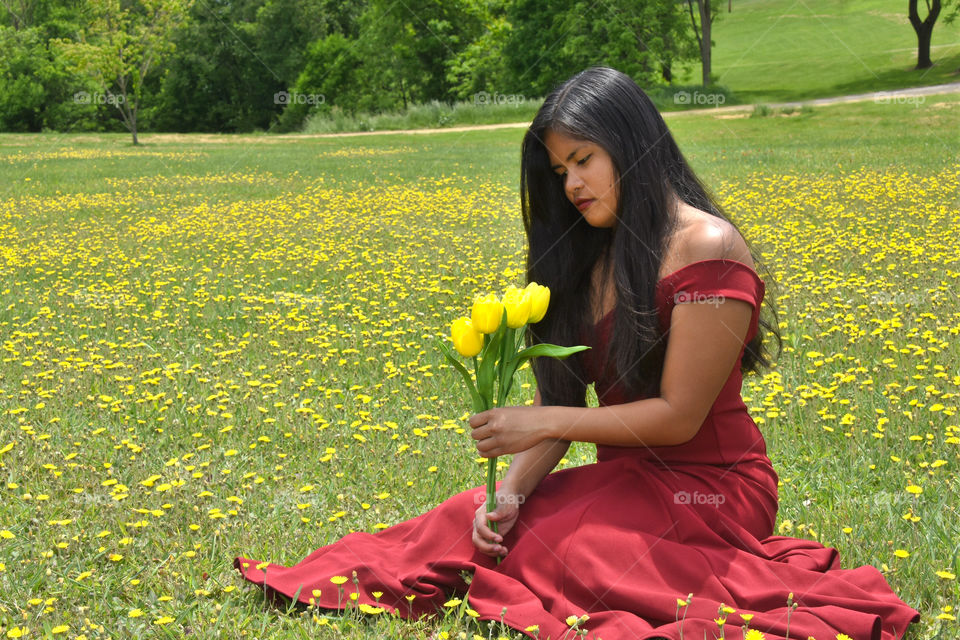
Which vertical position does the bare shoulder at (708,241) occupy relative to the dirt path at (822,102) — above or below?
above

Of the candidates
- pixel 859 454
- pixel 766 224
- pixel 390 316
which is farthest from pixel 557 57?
pixel 859 454

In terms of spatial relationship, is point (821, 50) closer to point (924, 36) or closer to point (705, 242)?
point (924, 36)

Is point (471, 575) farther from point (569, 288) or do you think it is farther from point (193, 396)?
point (193, 396)

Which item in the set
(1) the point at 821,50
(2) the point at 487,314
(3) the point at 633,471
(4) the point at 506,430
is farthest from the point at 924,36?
(2) the point at 487,314

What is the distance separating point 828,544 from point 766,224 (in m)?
6.37

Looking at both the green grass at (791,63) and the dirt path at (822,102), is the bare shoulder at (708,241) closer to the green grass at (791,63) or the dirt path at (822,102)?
the dirt path at (822,102)

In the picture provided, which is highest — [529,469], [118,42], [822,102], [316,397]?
[118,42]

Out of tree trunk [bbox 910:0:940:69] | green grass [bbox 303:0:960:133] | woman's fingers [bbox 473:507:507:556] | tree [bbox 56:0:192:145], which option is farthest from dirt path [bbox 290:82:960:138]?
woman's fingers [bbox 473:507:507:556]

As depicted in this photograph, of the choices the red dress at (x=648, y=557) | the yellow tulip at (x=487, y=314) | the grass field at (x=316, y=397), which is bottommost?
the grass field at (x=316, y=397)

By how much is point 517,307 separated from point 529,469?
69cm

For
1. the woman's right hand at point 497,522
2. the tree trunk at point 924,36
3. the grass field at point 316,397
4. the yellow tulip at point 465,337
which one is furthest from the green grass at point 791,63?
the yellow tulip at point 465,337

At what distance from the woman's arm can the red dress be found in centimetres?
→ 5

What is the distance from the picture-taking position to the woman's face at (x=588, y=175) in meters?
2.56

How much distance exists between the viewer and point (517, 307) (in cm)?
231
